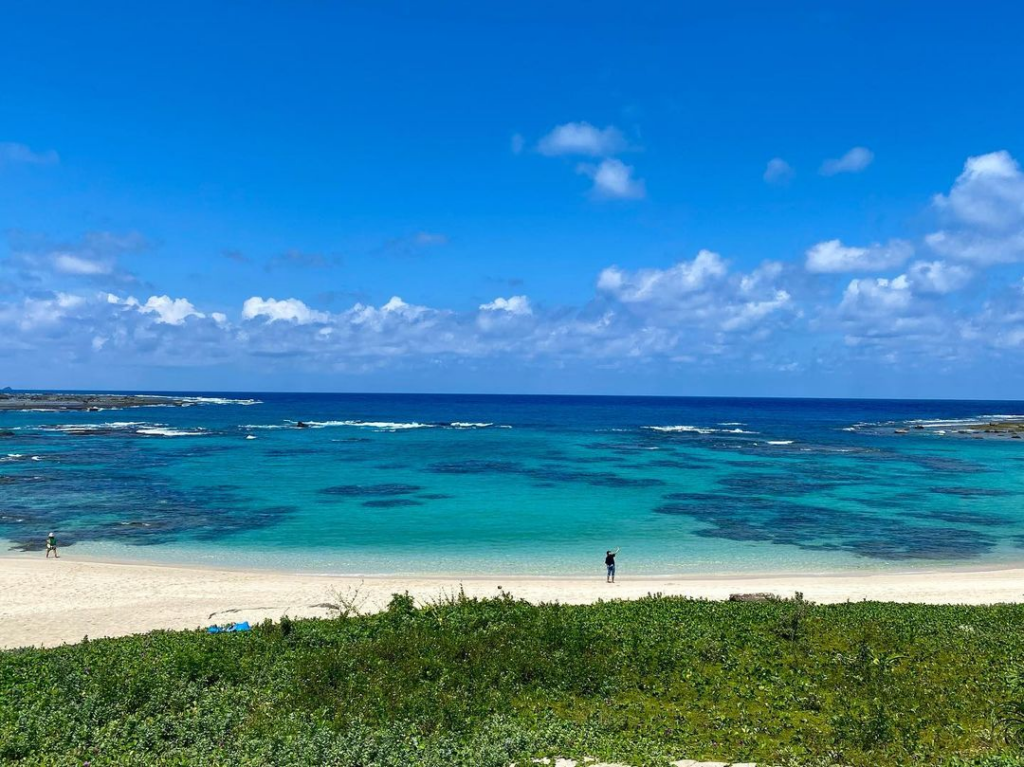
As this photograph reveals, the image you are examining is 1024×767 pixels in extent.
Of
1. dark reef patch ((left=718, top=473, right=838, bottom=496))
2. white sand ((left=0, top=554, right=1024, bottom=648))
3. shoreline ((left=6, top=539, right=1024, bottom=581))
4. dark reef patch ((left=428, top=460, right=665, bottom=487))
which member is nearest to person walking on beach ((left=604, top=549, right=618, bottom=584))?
white sand ((left=0, top=554, right=1024, bottom=648))

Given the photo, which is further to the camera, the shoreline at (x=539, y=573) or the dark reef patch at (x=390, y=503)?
the dark reef patch at (x=390, y=503)

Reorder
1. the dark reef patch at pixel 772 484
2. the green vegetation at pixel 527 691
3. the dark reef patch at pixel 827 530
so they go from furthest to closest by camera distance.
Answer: the dark reef patch at pixel 772 484
the dark reef patch at pixel 827 530
the green vegetation at pixel 527 691

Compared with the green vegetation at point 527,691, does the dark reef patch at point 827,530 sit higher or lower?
lower

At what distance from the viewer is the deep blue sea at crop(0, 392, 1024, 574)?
33.7m

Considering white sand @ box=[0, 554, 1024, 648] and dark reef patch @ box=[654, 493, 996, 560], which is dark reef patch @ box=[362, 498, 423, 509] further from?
dark reef patch @ box=[654, 493, 996, 560]

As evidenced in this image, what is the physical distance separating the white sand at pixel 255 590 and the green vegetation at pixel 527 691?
258 inches

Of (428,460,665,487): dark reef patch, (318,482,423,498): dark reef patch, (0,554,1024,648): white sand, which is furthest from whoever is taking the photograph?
(428,460,665,487): dark reef patch

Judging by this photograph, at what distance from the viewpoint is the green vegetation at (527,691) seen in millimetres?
10078

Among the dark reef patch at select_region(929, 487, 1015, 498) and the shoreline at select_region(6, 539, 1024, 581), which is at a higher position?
the dark reef patch at select_region(929, 487, 1015, 498)

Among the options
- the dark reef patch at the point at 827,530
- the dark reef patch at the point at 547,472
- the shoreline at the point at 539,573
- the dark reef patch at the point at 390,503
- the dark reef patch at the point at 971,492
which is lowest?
the shoreline at the point at 539,573

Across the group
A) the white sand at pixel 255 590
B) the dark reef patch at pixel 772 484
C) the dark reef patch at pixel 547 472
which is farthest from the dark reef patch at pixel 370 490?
the dark reef patch at pixel 772 484

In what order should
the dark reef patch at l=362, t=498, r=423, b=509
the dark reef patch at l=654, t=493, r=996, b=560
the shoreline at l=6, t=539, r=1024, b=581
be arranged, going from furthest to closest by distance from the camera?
1. the dark reef patch at l=362, t=498, r=423, b=509
2. the dark reef patch at l=654, t=493, r=996, b=560
3. the shoreline at l=6, t=539, r=1024, b=581

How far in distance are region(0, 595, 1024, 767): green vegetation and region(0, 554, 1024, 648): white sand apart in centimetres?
655

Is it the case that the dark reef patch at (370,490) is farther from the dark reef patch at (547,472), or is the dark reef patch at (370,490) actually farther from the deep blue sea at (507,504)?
the dark reef patch at (547,472)
